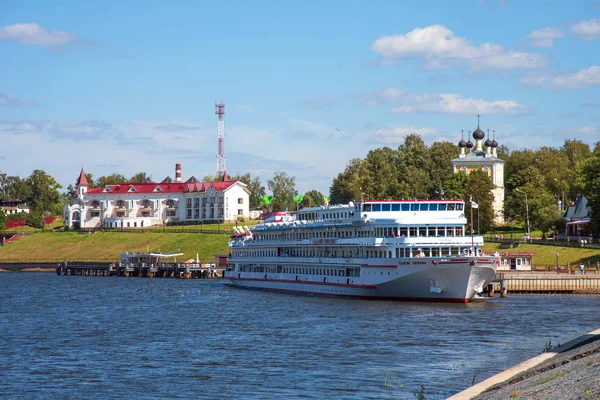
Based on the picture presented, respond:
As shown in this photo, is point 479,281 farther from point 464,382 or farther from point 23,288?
point 23,288

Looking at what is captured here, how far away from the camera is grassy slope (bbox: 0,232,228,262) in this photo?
15575 centimetres

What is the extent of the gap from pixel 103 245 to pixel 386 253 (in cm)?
10856

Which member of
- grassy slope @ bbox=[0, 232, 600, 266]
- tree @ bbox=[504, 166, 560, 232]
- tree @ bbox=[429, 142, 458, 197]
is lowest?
grassy slope @ bbox=[0, 232, 600, 266]

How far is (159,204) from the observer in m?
Answer: 193

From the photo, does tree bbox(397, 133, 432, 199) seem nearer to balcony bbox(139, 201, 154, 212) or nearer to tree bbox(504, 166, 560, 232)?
tree bbox(504, 166, 560, 232)

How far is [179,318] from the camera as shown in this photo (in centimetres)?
6638

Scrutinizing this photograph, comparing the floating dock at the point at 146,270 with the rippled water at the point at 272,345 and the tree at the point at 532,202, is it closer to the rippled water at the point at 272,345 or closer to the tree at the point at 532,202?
the tree at the point at 532,202

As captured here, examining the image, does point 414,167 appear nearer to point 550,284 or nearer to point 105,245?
point 105,245

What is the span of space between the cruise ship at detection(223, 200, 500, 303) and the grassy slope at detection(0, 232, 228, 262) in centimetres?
6202

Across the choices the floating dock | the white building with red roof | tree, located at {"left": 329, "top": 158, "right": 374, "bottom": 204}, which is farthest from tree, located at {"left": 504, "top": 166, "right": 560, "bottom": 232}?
the white building with red roof

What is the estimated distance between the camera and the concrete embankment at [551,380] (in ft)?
85.2

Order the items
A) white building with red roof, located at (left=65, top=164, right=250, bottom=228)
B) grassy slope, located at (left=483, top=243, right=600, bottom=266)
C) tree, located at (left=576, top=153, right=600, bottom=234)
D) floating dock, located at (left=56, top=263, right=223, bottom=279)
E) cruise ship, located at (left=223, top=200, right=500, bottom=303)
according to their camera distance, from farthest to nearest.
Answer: white building with red roof, located at (left=65, top=164, right=250, bottom=228) → floating dock, located at (left=56, top=263, right=223, bottom=279) → tree, located at (left=576, top=153, right=600, bottom=234) → grassy slope, located at (left=483, top=243, right=600, bottom=266) → cruise ship, located at (left=223, top=200, right=500, bottom=303)

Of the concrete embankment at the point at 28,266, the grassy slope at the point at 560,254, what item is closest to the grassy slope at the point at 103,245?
the concrete embankment at the point at 28,266

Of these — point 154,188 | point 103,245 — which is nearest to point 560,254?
point 103,245
